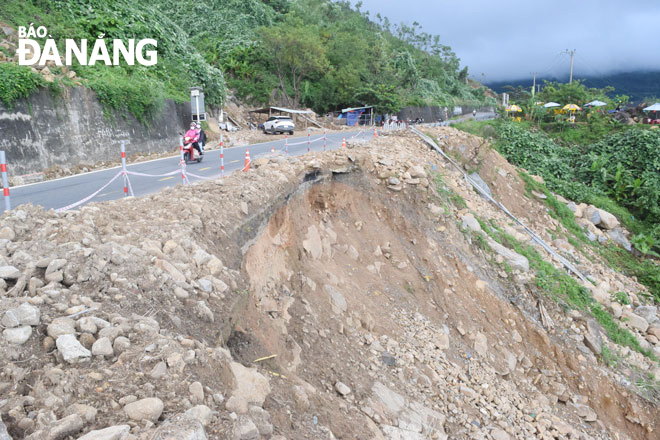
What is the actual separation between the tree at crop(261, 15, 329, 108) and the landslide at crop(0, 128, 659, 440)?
2764 centimetres

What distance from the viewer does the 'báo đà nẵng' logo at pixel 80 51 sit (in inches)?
653

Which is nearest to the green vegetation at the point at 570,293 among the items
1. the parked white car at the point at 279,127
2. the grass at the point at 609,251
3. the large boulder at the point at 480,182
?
the grass at the point at 609,251

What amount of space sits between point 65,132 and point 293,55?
26013 millimetres

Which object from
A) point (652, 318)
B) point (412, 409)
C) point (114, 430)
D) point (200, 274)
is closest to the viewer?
Result: point (114, 430)

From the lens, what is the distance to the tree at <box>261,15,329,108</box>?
37.6 meters

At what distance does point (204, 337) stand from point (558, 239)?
14.0m

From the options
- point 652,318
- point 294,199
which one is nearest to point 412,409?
point 294,199

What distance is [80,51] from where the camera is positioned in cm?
1959

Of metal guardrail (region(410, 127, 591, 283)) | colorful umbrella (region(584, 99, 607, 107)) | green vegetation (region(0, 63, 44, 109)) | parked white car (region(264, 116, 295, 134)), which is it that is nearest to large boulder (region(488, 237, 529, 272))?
metal guardrail (region(410, 127, 591, 283))

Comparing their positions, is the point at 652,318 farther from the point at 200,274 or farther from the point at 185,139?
the point at 185,139

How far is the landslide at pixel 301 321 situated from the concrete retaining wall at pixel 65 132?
393 inches

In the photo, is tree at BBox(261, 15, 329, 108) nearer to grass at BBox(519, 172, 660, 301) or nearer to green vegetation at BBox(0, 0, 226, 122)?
green vegetation at BBox(0, 0, 226, 122)

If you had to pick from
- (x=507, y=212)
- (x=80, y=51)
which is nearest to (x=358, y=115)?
(x=80, y=51)

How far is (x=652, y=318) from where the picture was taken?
1186 centimetres
